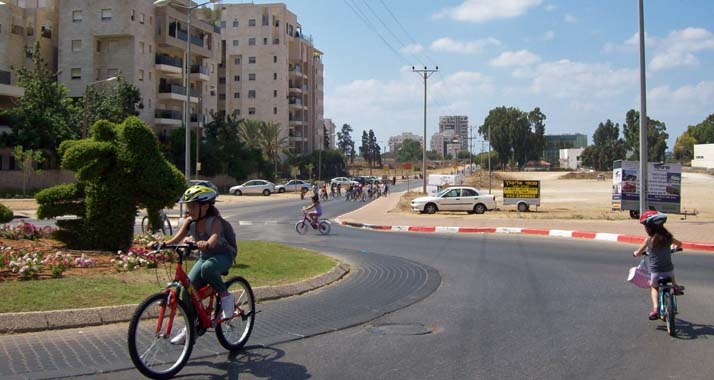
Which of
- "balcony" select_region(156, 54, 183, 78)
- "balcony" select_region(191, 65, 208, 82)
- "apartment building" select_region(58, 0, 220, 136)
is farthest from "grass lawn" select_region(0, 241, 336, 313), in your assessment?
"balcony" select_region(191, 65, 208, 82)

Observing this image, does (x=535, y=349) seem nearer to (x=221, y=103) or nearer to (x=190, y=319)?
(x=190, y=319)

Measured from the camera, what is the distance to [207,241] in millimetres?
6254

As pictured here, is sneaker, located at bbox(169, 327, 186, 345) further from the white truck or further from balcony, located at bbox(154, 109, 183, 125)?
balcony, located at bbox(154, 109, 183, 125)

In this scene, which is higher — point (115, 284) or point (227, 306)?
point (227, 306)

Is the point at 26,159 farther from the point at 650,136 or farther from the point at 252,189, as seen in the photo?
the point at 650,136

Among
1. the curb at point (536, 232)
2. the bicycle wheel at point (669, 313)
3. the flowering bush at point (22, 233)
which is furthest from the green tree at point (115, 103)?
the bicycle wheel at point (669, 313)

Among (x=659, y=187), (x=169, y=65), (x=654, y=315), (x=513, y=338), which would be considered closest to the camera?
(x=513, y=338)

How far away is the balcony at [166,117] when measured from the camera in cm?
Result: 6231

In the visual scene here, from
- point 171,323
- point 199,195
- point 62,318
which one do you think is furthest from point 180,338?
point 62,318

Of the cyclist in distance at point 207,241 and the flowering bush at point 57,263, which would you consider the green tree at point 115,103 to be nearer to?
the flowering bush at point 57,263

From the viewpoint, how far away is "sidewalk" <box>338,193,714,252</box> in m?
21.0

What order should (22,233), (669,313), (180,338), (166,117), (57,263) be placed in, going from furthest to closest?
(166,117), (22,233), (57,263), (669,313), (180,338)

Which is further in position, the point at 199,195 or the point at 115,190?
the point at 115,190

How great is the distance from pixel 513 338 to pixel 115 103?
168ft
